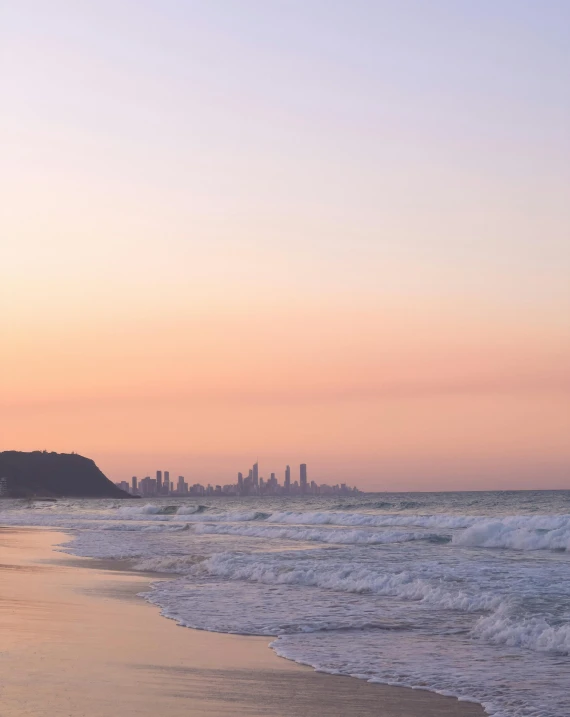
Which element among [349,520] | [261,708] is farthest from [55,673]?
[349,520]

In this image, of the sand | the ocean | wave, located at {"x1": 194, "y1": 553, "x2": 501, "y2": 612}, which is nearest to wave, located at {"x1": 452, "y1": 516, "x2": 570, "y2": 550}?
the ocean

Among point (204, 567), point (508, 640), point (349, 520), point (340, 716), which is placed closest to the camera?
point (340, 716)

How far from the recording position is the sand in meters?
7.82

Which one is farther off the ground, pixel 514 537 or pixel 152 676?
pixel 152 676

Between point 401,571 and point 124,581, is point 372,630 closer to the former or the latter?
point 401,571

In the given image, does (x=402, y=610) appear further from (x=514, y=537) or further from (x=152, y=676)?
(x=514, y=537)

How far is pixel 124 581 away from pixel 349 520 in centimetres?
3641

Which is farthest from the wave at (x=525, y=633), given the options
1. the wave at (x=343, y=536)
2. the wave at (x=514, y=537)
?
the wave at (x=343, y=536)

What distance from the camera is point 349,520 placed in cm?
5453

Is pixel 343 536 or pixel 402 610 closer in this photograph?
pixel 402 610

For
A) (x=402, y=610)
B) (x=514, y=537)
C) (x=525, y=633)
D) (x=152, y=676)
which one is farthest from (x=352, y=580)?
(x=514, y=537)

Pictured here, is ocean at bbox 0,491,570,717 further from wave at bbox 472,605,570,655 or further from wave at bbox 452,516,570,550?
wave at bbox 452,516,570,550

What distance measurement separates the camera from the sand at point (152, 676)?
7824mm

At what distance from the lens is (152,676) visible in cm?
915
